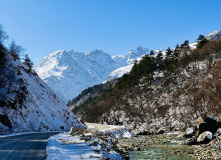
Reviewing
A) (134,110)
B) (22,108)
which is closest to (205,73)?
(134,110)

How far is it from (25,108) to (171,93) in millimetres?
52366

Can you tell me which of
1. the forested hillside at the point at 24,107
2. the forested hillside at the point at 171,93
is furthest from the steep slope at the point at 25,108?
the forested hillside at the point at 171,93

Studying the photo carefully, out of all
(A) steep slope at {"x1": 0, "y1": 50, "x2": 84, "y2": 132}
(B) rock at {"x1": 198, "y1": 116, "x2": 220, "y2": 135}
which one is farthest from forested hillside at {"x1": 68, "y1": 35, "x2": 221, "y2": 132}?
(A) steep slope at {"x1": 0, "y1": 50, "x2": 84, "y2": 132}

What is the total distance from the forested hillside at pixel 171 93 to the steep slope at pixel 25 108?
28997 millimetres

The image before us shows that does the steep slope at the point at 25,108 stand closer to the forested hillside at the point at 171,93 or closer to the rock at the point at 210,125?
the forested hillside at the point at 171,93

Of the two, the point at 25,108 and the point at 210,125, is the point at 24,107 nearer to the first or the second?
the point at 25,108

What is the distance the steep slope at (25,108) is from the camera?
32.9 m

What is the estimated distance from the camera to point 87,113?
10081 centimetres

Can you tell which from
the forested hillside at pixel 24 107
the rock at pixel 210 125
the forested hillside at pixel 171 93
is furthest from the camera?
the forested hillside at pixel 171 93

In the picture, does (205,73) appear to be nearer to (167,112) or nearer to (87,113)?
(167,112)

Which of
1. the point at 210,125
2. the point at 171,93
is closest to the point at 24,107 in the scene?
the point at 210,125

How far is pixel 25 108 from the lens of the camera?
38.2m

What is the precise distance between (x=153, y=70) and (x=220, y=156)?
8873 cm

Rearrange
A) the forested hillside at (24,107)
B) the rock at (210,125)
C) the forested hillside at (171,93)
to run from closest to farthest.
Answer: the rock at (210,125) → the forested hillside at (24,107) → the forested hillside at (171,93)
